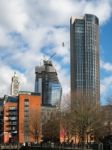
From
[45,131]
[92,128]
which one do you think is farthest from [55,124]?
[92,128]

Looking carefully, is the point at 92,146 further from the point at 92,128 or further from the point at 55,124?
the point at 55,124

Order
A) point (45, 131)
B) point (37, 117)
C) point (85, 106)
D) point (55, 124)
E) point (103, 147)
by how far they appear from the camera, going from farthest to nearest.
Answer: point (37, 117), point (45, 131), point (55, 124), point (85, 106), point (103, 147)

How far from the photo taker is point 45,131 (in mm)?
173375

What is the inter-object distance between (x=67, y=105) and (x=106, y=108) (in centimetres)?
1343

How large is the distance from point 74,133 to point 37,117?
168 feet

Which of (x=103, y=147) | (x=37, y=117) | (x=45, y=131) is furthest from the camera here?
(x=37, y=117)

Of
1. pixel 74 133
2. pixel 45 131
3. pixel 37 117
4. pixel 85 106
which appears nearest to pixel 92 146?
pixel 85 106

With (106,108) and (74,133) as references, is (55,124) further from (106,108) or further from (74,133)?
(106,108)

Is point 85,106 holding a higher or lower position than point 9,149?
higher

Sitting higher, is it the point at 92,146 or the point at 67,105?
the point at 67,105

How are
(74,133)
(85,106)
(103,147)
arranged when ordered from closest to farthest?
(103,147), (85,106), (74,133)

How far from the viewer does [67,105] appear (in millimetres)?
138125

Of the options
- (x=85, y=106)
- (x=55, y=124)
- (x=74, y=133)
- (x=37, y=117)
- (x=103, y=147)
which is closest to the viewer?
(x=103, y=147)

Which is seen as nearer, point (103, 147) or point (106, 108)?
point (103, 147)
